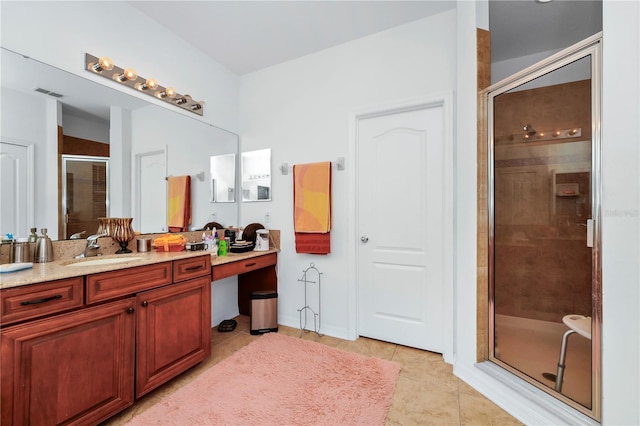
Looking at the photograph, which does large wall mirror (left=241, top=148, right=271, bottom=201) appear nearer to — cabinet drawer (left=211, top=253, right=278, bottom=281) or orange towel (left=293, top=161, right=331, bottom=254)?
orange towel (left=293, top=161, right=331, bottom=254)

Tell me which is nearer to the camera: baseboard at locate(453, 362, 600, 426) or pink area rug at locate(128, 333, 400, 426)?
baseboard at locate(453, 362, 600, 426)

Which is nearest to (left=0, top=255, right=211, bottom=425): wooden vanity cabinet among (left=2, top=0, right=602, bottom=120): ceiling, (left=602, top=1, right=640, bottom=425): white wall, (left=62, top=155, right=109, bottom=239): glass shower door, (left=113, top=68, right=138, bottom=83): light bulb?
(left=62, top=155, right=109, bottom=239): glass shower door

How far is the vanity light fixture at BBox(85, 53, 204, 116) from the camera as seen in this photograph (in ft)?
6.14

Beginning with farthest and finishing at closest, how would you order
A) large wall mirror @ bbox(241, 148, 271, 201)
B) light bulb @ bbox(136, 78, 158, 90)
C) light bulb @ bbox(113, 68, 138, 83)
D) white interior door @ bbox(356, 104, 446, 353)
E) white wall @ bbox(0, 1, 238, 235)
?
large wall mirror @ bbox(241, 148, 271, 201) < white interior door @ bbox(356, 104, 446, 353) < light bulb @ bbox(136, 78, 158, 90) < light bulb @ bbox(113, 68, 138, 83) < white wall @ bbox(0, 1, 238, 235)

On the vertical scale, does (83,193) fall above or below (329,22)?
below

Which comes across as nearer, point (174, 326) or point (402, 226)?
point (174, 326)

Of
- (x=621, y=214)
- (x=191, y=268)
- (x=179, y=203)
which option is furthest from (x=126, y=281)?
(x=621, y=214)

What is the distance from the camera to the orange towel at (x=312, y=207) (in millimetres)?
2537

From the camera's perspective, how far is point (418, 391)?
1.77 metres

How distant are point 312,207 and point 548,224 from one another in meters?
2.08

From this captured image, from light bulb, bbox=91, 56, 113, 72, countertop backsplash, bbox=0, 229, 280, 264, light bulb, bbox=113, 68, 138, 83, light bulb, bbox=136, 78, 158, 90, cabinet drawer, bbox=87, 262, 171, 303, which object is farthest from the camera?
light bulb, bbox=136, 78, 158, 90

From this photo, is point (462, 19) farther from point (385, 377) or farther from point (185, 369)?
point (185, 369)

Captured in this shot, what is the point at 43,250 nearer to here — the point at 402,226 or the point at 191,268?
the point at 191,268

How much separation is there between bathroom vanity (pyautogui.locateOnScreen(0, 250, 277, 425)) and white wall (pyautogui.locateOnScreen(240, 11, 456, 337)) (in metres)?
1.08
